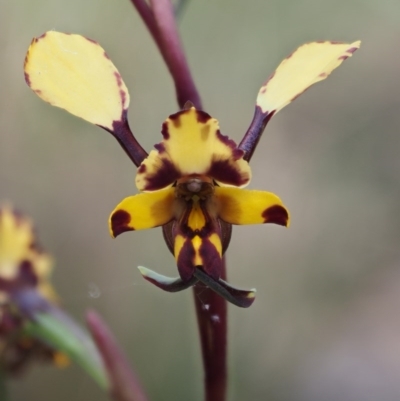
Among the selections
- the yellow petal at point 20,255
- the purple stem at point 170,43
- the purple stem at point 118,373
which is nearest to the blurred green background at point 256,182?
the yellow petal at point 20,255

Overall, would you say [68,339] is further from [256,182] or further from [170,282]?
[256,182]

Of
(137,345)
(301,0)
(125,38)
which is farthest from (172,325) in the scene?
(301,0)

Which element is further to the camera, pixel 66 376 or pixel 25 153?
pixel 25 153

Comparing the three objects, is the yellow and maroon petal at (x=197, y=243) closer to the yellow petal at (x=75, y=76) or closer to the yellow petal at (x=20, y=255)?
the yellow petal at (x=75, y=76)

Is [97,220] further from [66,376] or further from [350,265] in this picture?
[350,265]

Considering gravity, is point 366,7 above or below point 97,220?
above

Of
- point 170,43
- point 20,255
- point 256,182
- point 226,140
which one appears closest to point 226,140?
point 226,140

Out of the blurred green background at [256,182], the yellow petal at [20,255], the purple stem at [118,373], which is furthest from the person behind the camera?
the blurred green background at [256,182]

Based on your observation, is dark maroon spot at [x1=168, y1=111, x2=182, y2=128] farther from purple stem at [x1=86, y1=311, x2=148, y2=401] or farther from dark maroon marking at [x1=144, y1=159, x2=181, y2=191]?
purple stem at [x1=86, y1=311, x2=148, y2=401]
